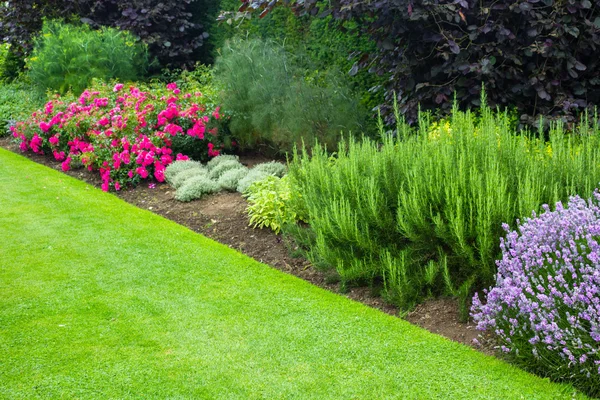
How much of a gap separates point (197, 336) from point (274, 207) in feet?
5.75

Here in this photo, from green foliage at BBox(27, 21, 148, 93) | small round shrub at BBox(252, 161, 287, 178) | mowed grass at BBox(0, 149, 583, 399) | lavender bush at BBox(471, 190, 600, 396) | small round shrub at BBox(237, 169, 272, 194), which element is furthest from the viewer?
green foliage at BBox(27, 21, 148, 93)

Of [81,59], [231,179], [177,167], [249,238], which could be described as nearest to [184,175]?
[177,167]

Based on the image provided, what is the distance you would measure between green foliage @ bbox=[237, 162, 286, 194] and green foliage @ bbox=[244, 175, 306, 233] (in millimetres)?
493

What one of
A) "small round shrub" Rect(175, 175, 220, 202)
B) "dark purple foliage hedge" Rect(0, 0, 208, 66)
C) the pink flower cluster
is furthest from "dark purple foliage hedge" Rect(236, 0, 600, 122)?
"dark purple foliage hedge" Rect(0, 0, 208, 66)

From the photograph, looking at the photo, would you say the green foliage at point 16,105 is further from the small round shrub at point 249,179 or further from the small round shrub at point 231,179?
the small round shrub at point 249,179

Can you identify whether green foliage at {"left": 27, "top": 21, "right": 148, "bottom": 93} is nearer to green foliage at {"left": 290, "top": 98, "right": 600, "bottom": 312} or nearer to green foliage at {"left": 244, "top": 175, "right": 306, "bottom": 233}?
green foliage at {"left": 244, "top": 175, "right": 306, "bottom": 233}

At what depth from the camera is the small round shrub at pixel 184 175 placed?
7.60 meters

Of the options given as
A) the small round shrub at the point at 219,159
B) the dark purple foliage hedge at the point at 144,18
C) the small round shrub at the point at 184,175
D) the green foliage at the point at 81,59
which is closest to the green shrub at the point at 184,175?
the small round shrub at the point at 184,175

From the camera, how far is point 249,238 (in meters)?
6.00

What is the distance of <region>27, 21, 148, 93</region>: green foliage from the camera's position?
11211 millimetres

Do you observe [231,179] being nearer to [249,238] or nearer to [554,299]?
[249,238]

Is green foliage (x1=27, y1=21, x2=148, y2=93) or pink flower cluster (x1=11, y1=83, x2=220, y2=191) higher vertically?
green foliage (x1=27, y1=21, x2=148, y2=93)

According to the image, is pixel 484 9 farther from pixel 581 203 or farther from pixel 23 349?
pixel 23 349

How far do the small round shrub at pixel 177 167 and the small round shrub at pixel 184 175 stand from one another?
0.14m
